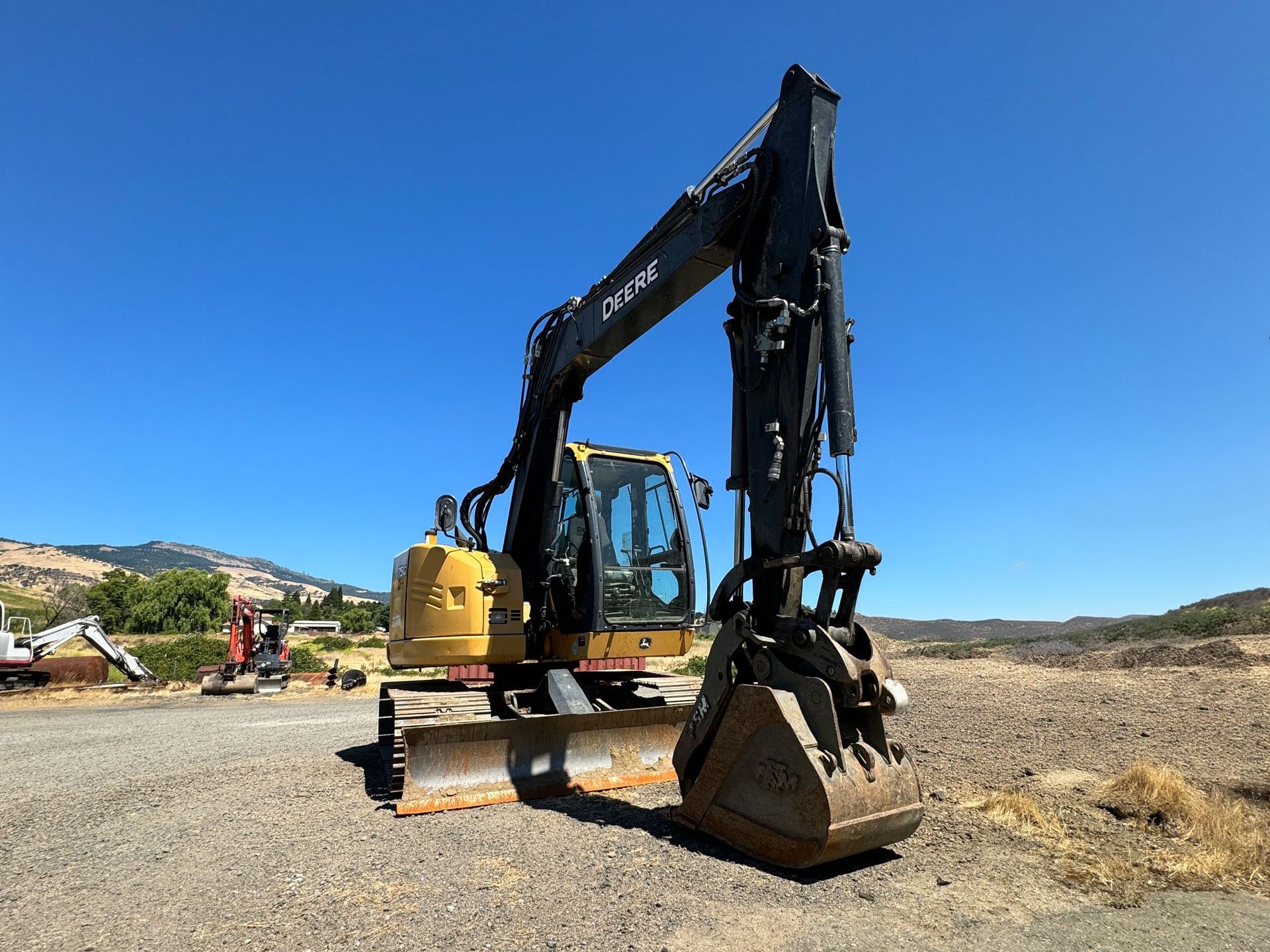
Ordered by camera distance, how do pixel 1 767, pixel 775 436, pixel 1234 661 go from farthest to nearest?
pixel 1234 661 → pixel 1 767 → pixel 775 436

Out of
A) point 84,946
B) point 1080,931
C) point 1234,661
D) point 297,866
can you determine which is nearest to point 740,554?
point 1080,931

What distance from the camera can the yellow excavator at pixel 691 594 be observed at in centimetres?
424

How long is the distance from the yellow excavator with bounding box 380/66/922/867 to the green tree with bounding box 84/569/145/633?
54.9 m

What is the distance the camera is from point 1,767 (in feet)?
28.8

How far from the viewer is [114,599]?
5659 cm

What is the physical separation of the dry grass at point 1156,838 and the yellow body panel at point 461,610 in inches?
169

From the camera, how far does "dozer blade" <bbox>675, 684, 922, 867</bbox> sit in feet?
12.9

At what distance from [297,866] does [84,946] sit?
3.89 ft

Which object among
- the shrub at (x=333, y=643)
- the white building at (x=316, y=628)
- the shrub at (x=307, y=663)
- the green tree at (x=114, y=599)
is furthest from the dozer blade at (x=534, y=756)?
the green tree at (x=114, y=599)

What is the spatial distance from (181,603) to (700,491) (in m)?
58.8

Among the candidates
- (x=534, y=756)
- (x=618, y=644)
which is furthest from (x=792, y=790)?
(x=618, y=644)

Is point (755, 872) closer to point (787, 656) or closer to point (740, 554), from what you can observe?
point (787, 656)

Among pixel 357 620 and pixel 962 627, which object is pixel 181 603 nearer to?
pixel 357 620

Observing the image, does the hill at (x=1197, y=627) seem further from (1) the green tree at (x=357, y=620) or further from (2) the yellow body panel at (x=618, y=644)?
(1) the green tree at (x=357, y=620)
